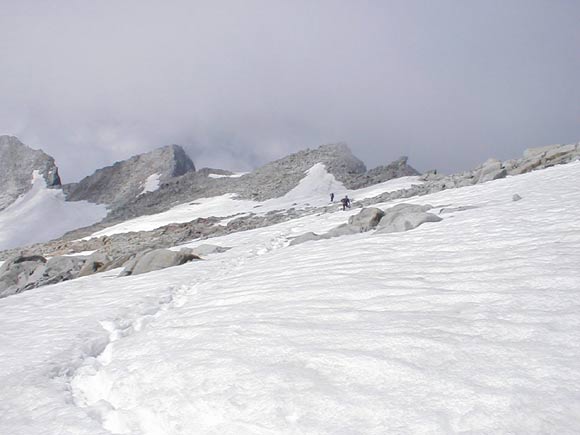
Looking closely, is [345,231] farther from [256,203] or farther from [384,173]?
[384,173]

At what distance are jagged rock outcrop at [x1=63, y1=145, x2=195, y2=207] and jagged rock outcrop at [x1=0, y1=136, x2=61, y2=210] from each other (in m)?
8.03

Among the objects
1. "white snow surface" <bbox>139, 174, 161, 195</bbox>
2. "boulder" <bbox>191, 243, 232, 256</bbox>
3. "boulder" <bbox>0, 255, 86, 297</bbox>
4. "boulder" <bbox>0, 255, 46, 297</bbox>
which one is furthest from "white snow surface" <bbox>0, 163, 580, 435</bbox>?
"white snow surface" <bbox>139, 174, 161, 195</bbox>

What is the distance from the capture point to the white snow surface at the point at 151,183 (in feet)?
300

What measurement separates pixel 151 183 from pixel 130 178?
5.94m

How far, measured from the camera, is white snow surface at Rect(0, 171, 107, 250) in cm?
7788

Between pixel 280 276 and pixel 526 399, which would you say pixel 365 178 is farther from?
pixel 526 399

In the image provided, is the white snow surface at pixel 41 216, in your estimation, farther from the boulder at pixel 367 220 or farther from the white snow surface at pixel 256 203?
the boulder at pixel 367 220

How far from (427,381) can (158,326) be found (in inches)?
182

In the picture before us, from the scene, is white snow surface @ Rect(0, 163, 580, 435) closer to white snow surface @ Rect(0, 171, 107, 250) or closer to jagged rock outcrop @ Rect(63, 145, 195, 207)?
white snow surface @ Rect(0, 171, 107, 250)

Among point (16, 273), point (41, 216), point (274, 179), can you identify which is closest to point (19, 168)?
point (41, 216)

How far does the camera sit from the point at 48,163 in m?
104

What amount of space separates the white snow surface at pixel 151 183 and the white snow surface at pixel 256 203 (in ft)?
105

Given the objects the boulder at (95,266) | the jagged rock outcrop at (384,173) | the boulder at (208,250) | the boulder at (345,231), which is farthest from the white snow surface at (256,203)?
the boulder at (345,231)

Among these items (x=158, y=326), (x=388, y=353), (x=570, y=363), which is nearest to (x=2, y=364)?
(x=158, y=326)
